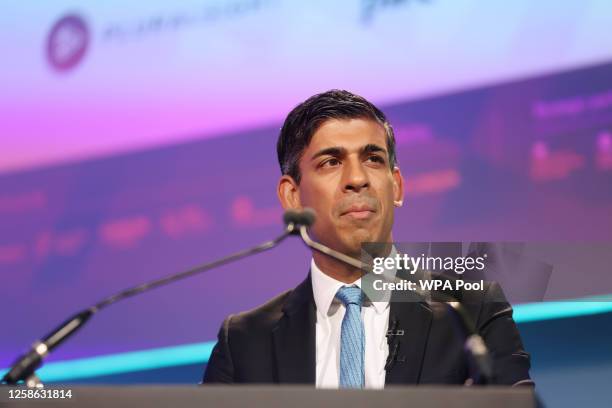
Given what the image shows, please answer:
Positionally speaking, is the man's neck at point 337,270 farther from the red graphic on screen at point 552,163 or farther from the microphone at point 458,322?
the red graphic on screen at point 552,163

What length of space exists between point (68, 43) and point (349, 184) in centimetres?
159

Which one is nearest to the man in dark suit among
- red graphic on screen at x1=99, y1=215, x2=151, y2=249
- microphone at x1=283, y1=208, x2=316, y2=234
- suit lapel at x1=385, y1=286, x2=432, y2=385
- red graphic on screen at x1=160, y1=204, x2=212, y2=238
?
suit lapel at x1=385, y1=286, x2=432, y2=385

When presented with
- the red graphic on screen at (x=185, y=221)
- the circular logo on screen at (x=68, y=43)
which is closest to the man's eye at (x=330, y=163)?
the red graphic on screen at (x=185, y=221)

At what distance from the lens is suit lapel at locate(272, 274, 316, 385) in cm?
230

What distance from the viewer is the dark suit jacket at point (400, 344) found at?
7.22ft

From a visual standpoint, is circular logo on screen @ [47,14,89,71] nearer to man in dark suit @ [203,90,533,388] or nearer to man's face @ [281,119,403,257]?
man in dark suit @ [203,90,533,388]

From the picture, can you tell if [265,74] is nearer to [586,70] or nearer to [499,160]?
[499,160]

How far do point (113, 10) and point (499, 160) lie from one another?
1.62 m

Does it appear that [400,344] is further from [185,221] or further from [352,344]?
[185,221]

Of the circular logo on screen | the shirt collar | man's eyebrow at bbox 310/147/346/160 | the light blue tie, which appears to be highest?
the circular logo on screen

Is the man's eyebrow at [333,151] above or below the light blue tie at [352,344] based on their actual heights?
above

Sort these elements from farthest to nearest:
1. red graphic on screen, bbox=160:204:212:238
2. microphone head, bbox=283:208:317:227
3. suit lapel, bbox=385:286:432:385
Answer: red graphic on screen, bbox=160:204:212:238
suit lapel, bbox=385:286:432:385
microphone head, bbox=283:208:317:227

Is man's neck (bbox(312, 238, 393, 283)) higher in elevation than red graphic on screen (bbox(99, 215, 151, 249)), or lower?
lower

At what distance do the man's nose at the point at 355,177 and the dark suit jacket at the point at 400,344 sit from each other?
0.33 meters
